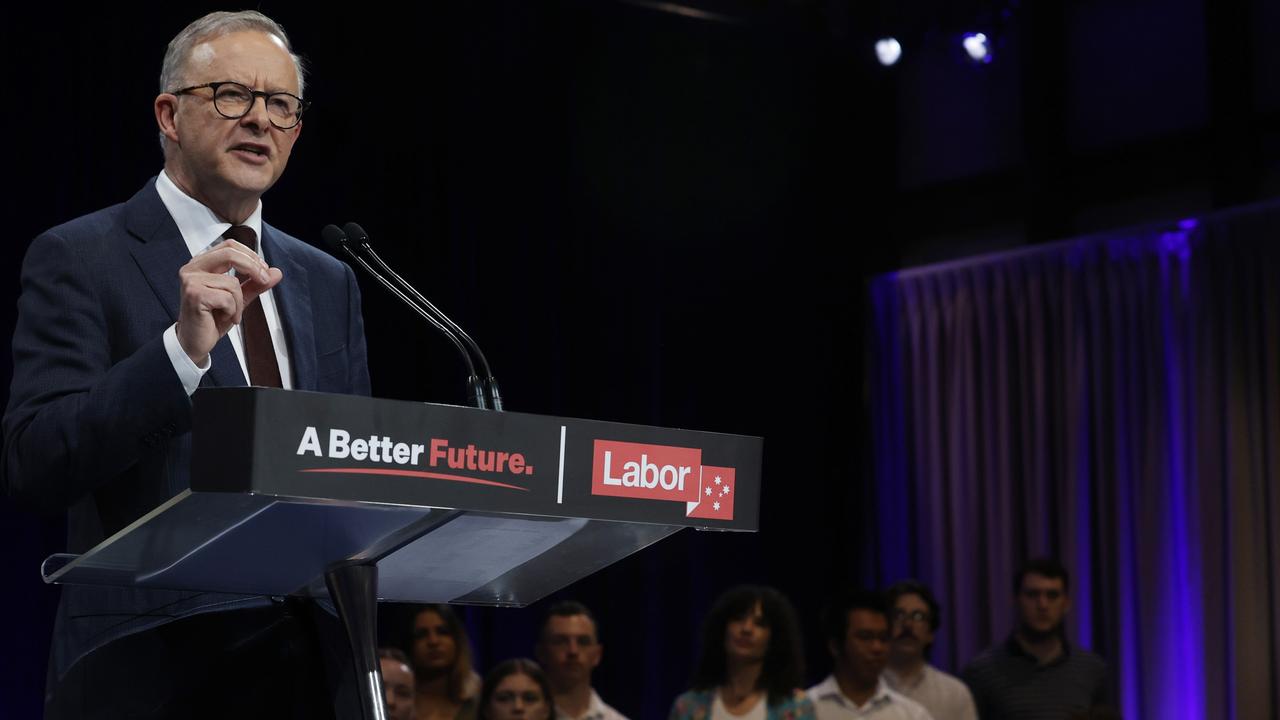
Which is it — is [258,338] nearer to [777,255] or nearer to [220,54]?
[220,54]

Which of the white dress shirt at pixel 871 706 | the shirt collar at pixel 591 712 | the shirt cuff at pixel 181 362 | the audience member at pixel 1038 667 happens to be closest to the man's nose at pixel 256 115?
the shirt cuff at pixel 181 362

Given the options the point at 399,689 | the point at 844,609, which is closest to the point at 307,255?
the point at 399,689

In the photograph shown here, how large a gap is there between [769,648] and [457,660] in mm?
968

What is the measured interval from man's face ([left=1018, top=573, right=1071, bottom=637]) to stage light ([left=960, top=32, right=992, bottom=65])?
7.55ft

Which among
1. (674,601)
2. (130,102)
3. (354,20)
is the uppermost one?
(354,20)

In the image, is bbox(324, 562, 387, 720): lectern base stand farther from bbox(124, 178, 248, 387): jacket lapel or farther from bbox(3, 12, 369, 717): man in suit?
bbox(124, 178, 248, 387): jacket lapel

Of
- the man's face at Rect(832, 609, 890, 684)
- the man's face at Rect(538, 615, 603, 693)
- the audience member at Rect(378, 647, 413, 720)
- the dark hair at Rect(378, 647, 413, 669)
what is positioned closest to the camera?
the audience member at Rect(378, 647, 413, 720)

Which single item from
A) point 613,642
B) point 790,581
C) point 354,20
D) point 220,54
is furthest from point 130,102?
point 220,54

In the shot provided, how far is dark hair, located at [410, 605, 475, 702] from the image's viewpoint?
5.02 metres

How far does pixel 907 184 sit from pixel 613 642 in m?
2.70

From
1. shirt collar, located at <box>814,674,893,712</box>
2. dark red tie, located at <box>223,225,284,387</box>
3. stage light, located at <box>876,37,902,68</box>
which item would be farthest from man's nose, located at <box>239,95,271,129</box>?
stage light, located at <box>876,37,902,68</box>

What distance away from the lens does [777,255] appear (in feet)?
25.5

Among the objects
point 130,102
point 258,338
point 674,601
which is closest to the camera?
point 258,338

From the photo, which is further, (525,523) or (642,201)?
(642,201)
